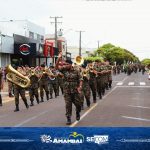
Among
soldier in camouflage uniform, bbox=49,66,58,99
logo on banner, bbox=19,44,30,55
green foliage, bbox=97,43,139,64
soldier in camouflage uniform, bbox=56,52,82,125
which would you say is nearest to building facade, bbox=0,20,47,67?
logo on banner, bbox=19,44,30,55

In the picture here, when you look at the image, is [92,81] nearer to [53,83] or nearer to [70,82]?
[53,83]

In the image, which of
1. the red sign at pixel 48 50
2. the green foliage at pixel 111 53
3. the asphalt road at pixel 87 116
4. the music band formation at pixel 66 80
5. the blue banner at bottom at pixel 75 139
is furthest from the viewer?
the green foliage at pixel 111 53

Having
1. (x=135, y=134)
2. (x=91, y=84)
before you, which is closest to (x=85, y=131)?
(x=135, y=134)

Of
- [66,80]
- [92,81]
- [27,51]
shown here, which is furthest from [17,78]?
[27,51]

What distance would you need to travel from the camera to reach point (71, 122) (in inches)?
581

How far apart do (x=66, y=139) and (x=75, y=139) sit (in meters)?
0.12

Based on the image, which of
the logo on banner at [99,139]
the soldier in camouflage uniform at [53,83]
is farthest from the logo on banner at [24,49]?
the logo on banner at [99,139]

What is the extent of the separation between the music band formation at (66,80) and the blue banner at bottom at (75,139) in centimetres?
664

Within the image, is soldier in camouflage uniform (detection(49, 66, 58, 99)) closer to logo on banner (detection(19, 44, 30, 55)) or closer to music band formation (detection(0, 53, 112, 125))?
music band formation (detection(0, 53, 112, 125))

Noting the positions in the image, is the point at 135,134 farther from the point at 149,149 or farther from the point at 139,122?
the point at 139,122

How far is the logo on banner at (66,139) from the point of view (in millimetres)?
7008

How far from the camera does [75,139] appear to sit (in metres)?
7.01

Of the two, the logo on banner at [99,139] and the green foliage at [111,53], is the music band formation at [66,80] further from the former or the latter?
the green foliage at [111,53]

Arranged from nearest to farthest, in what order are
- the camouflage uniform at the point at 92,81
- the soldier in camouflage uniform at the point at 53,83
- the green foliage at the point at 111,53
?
the camouflage uniform at the point at 92,81 < the soldier in camouflage uniform at the point at 53,83 < the green foliage at the point at 111,53
